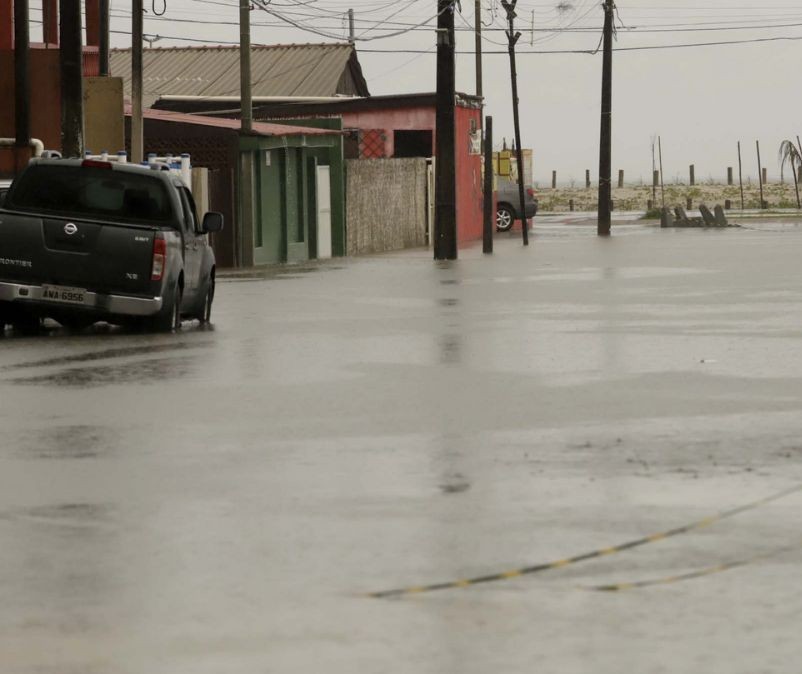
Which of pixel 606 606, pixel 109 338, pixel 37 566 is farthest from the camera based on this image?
pixel 109 338

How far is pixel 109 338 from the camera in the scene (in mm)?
21797

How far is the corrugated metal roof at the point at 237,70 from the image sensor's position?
6981 centimetres

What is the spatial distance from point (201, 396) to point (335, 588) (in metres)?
7.67

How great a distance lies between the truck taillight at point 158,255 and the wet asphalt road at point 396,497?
75 centimetres

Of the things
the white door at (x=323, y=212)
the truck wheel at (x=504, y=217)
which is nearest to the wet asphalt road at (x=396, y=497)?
the white door at (x=323, y=212)

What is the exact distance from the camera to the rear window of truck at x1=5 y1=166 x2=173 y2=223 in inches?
862

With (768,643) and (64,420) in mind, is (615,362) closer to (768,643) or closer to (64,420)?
(64,420)

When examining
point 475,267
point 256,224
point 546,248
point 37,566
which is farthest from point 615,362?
point 546,248

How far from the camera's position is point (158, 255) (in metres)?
21.6

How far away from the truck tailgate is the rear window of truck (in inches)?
12.7

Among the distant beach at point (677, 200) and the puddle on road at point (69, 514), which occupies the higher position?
the distant beach at point (677, 200)

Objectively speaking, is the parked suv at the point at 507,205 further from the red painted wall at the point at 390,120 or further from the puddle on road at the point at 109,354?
the puddle on road at the point at 109,354

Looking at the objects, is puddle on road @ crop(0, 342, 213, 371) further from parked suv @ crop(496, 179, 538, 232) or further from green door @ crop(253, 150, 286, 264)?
parked suv @ crop(496, 179, 538, 232)

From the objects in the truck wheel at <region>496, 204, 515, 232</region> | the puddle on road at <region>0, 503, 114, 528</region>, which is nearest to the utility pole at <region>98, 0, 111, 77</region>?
the truck wheel at <region>496, 204, 515, 232</region>
